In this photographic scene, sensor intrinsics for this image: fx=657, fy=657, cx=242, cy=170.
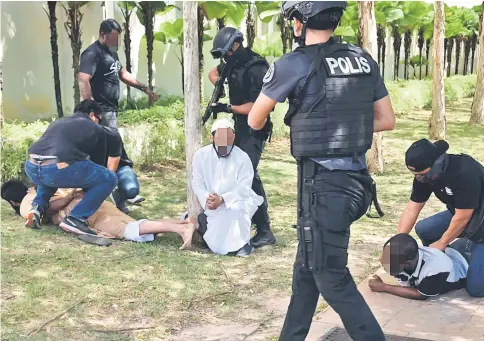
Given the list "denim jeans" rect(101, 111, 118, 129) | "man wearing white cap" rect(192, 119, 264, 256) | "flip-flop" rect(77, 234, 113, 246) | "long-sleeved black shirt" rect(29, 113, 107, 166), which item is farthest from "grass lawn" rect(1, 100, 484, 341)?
"denim jeans" rect(101, 111, 118, 129)

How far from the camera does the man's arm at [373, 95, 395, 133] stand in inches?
127

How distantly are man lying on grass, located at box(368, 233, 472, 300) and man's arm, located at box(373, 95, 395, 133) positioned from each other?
48.0 inches

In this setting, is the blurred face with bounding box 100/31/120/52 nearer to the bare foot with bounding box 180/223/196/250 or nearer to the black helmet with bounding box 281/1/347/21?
the bare foot with bounding box 180/223/196/250

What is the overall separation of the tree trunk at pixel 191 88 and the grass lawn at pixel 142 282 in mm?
658

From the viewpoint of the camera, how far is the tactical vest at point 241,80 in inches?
215

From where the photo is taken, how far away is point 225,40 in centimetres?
536

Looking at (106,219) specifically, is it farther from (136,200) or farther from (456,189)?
(456,189)

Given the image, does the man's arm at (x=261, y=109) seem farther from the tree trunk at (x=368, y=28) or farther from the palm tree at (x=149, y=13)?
the palm tree at (x=149, y=13)

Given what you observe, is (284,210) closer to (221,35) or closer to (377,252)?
(377,252)

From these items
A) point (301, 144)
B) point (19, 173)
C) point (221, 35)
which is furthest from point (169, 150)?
point (301, 144)

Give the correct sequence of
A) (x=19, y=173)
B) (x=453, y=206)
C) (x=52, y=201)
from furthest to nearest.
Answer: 1. (x=19, y=173)
2. (x=52, y=201)
3. (x=453, y=206)

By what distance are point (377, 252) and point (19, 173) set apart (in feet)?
14.0

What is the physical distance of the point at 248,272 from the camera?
5094mm

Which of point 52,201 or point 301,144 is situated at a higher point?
point 301,144
